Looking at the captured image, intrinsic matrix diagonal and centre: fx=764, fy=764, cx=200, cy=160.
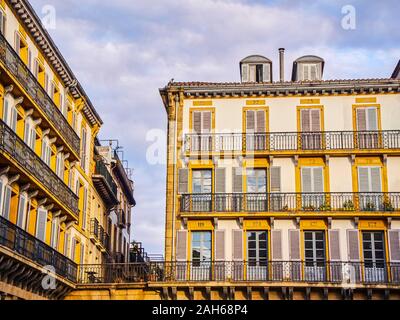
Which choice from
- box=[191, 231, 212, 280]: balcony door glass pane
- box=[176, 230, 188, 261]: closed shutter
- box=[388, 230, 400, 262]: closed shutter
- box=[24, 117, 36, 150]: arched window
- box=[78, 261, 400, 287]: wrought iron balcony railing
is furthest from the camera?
box=[176, 230, 188, 261]: closed shutter

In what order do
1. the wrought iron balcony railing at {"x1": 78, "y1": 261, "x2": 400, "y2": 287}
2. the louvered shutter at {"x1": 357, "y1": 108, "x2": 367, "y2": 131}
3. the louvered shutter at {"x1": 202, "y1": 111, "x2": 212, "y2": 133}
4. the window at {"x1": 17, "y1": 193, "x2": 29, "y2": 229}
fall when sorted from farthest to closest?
the louvered shutter at {"x1": 202, "y1": 111, "x2": 212, "y2": 133}
the louvered shutter at {"x1": 357, "y1": 108, "x2": 367, "y2": 131}
the wrought iron balcony railing at {"x1": 78, "y1": 261, "x2": 400, "y2": 287}
the window at {"x1": 17, "y1": 193, "x2": 29, "y2": 229}

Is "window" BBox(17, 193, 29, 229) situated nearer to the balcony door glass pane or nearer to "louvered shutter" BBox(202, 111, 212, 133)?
the balcony door glass pane

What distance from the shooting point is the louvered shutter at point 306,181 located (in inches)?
1490

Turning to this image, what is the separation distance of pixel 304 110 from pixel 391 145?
15.3 ft

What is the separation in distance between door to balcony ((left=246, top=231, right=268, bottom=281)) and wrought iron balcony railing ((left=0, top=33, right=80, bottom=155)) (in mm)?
9884

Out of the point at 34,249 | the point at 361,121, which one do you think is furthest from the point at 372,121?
the point at 34,249

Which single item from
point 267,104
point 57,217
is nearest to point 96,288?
point 57,217

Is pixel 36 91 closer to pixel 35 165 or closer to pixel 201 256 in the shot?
pixel 35 165

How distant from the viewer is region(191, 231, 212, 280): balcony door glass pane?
36844 millimetres

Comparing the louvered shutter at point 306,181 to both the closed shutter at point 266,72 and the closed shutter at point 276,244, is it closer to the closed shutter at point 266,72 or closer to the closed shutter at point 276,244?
the closed shutter at point 276,244

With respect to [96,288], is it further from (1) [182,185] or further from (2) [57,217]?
(1) [182,185]

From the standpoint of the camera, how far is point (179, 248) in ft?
123

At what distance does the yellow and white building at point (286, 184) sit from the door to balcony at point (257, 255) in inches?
1.9

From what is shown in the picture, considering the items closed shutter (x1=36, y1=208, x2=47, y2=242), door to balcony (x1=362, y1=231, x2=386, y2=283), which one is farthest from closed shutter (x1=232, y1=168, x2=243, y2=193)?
closed shutter (x1=36, y1=208, x2=47, y2=242)
